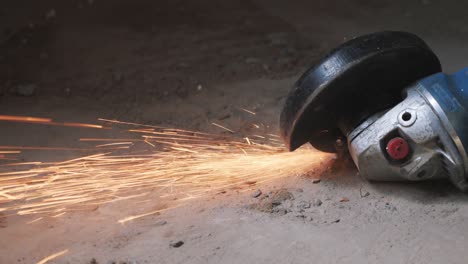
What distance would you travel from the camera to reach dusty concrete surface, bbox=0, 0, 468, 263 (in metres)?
2.56

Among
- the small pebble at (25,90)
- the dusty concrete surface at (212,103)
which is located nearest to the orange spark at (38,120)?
the dusty concrete surface at (212,103)

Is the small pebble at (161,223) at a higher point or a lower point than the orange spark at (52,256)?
higher

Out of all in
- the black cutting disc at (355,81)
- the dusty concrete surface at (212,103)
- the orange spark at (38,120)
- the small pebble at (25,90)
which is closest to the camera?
the dusty concrete surface at (212,103)

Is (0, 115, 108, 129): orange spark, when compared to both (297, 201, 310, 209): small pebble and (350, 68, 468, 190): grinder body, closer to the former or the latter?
A: (297, 201, 310, 209): small pebble

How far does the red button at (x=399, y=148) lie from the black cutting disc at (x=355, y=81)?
202 mm

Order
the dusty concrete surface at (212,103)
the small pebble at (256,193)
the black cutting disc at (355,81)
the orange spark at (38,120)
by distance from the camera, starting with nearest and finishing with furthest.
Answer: the dusty concrete surface at (212,103) < the black cutting disc at (355,81) < the small pebble at (256,193) < the orange spark at (38,120)

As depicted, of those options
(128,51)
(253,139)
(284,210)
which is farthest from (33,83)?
(284,210)

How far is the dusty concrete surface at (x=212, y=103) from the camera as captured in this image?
8.41 feet

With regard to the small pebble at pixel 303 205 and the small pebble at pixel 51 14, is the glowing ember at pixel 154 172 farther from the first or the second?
the small pebble at pixel 51 14

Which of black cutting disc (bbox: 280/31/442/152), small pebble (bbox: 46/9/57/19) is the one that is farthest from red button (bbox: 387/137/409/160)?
small pebble (bbox: 46/9/57/19)

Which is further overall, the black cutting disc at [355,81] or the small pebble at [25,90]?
the small pebble at [25,90]

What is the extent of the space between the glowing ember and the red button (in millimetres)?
575

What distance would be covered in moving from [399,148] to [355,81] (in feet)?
1.20

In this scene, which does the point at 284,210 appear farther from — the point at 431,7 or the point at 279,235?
the point at 431,7
